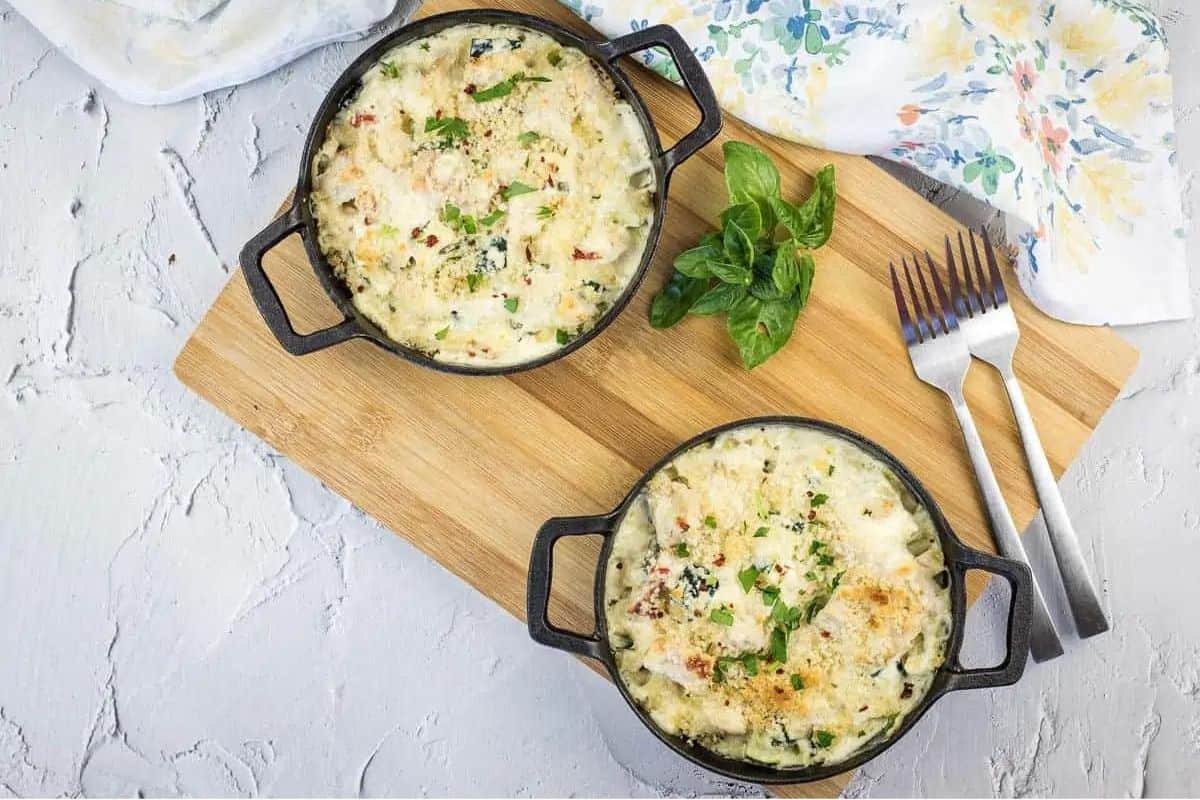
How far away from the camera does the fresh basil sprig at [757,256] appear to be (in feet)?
6.69

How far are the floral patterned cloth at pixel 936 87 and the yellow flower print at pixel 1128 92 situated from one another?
6cm

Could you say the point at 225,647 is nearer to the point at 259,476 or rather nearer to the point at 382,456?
the point at 259,476

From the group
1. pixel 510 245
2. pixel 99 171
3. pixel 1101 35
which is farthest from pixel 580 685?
pixel 1101 35

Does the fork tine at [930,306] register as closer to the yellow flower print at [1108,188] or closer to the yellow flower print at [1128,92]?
the yellow flower print at [1108,188]

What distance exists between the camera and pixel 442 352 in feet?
6.79

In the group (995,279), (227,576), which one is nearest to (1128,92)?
(995,279)

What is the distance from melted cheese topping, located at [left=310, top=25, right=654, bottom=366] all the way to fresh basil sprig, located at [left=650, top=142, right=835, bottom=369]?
167mm

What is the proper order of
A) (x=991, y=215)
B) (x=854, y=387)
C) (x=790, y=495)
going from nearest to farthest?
1. (x=790, y=495)
2. (x=854, y=387)
3. (x=991, y=215)

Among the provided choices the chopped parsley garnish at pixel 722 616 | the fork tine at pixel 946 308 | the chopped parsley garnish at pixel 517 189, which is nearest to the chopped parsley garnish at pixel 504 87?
the chopped parsley garnish at pixel 517 189

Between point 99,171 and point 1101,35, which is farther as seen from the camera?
point 99,171

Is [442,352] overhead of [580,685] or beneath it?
overhead

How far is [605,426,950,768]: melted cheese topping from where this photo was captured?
2.02 meters

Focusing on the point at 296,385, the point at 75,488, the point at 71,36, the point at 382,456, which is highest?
the point at 71,36

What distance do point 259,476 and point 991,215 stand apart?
189 cm
